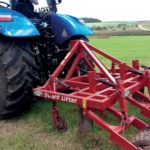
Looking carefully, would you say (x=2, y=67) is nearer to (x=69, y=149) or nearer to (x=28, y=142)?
(x=28, y=142)

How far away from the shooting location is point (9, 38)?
4129mm

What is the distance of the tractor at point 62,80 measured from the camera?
3344 mm

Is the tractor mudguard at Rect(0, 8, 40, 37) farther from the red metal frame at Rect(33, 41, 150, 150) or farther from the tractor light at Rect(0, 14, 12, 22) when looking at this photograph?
the red metal frame at Rect(33, 41, 150, 150)

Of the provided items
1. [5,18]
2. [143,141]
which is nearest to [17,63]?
[5,18]

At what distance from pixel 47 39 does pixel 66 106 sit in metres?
0.96

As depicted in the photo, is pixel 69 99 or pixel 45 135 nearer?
pixel 69 99

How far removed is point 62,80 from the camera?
13.6 feet

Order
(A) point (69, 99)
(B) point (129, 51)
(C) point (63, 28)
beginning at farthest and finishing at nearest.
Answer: (B) point (129, 51)
(C) point (63, 28)
(A) point (69, 99)

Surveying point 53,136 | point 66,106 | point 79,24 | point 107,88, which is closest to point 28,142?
point 53,136

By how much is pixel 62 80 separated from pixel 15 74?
529 mm

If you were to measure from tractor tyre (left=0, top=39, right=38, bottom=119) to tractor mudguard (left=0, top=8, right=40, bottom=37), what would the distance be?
0.61ft

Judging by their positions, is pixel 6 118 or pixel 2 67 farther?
pixel 6 118

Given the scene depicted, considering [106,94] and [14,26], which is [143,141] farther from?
[14,26]

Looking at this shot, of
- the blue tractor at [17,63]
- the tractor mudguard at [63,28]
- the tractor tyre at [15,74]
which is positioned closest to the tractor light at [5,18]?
the blue tractor at [17,63]
